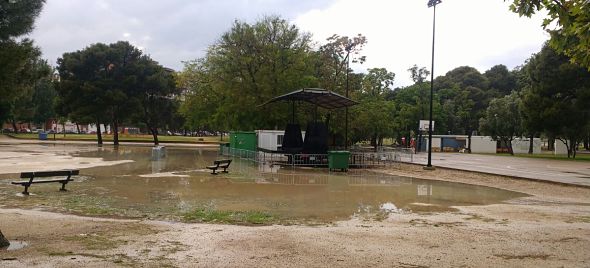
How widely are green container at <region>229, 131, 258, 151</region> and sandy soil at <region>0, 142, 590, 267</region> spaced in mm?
23768

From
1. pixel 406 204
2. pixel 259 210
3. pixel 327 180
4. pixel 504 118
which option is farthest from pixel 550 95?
pixel 259 210

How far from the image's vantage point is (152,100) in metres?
64.0

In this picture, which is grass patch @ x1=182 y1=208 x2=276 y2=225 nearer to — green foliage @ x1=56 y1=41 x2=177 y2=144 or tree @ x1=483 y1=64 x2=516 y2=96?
green foliage @ x1=56 y1=41 x2=177 y2=144

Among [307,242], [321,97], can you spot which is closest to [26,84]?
[307,242]

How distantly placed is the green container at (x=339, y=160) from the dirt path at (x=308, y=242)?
45.2ft

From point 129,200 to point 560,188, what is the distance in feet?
54.6

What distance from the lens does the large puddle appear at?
38.5ft

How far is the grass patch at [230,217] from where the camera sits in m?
10.1

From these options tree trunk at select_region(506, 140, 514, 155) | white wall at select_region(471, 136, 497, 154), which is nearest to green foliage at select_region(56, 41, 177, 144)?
white wall at select_region(471, 136, 497, 154)

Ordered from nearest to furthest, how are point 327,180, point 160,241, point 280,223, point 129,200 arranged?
point 160,241, point 280,223, point 129,200, point 327,180

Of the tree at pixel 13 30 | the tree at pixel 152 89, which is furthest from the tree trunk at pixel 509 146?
the tree at pixel 13 30

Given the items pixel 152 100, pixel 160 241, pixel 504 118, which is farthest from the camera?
pixel 152 100

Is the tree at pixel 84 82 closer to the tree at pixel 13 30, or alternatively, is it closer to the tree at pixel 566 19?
the tree at pixel 13 30

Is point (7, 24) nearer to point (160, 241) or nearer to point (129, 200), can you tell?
point (160, 241)
